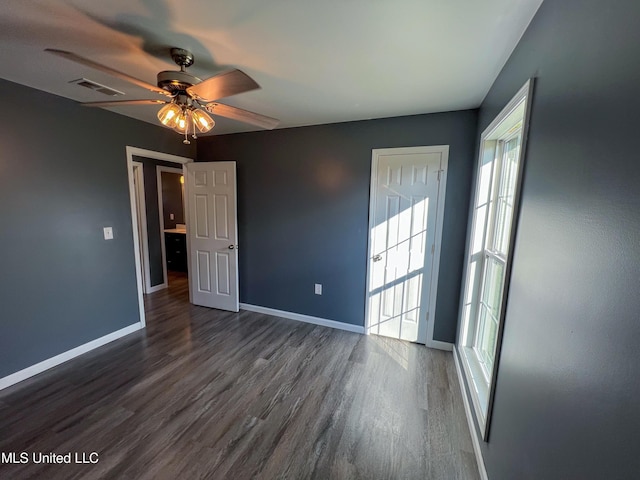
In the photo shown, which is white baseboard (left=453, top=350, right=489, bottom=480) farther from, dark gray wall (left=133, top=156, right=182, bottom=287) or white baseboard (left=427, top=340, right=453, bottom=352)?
dark gray wall (left=133, top=156, right=182, bottom=287)

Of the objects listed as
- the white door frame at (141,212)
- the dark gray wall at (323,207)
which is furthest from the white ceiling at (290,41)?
the white door frame at (141,212)

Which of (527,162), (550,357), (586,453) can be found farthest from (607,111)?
(586,453)

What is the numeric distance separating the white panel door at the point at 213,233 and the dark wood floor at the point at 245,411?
2.78 ft

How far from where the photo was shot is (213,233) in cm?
362

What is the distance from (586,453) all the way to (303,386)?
6.14ft

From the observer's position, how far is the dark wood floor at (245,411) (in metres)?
1.57

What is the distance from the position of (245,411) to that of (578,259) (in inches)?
83.0

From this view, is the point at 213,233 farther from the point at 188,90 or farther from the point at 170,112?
the point at 188,90

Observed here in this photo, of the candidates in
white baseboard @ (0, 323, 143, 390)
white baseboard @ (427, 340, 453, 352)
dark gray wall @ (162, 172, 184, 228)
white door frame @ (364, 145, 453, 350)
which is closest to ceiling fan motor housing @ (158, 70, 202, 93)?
white door frame @ (364, 145, 453, 350)

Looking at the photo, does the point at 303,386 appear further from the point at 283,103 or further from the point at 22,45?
the point at 22,45

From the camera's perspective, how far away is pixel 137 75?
192cm

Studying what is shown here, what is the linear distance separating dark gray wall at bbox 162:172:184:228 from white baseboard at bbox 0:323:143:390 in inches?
116

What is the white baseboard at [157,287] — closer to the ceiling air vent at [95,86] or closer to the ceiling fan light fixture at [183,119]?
the ceiling air vent at [95,86]

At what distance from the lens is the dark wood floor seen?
157 centimetres
